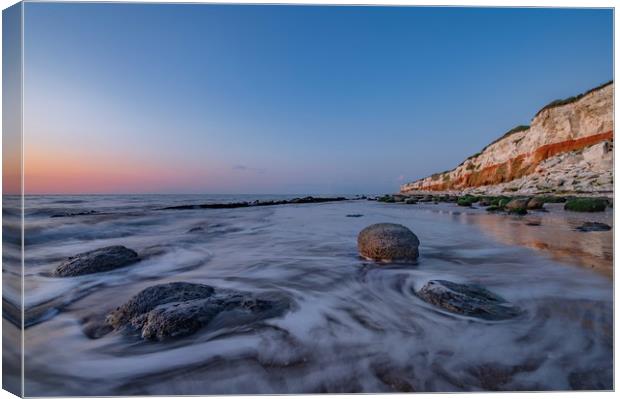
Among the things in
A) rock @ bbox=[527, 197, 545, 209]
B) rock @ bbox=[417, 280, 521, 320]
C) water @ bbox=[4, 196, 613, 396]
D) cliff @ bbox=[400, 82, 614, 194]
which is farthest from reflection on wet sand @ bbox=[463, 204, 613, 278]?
rock @ bbox=[527, 197, 545, 209]

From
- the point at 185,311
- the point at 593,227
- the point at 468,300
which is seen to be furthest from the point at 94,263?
the point at 593,227

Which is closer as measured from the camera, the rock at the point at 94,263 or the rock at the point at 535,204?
the rock at the point at 94,263

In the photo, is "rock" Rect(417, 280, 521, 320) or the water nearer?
the water

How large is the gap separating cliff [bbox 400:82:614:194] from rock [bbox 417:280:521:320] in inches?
335

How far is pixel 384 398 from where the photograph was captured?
1975mm

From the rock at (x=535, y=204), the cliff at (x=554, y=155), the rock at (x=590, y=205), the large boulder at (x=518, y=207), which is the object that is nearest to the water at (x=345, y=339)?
the rock at (x=590, y=205)

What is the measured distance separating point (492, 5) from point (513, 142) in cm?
3390

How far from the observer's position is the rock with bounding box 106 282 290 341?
2.34m

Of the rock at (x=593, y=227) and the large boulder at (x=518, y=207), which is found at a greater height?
the large boulder at (x=518, y=207)

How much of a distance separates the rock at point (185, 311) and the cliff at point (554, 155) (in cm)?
1055

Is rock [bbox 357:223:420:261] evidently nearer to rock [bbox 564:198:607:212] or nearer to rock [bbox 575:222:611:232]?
rock [bbox 575:222:611:232]

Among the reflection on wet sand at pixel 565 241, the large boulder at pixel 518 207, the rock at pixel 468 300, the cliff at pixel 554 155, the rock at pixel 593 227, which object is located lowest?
the rock at pixel 468 300

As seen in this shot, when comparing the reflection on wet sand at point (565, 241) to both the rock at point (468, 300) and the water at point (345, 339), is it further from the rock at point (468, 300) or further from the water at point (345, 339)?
the rock at point (468, 300)

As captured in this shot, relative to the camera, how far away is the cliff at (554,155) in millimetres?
13112
